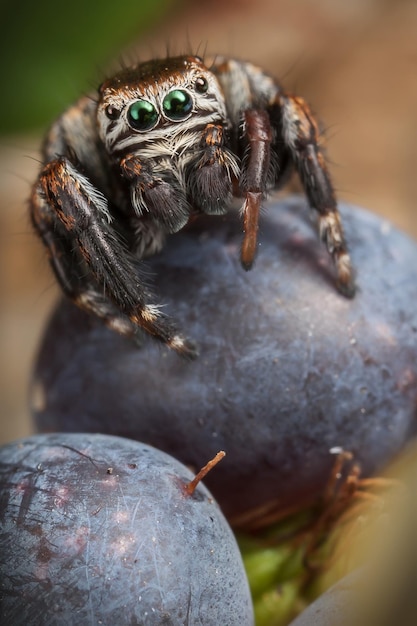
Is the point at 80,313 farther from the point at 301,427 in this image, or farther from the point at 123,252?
the point at 301,427

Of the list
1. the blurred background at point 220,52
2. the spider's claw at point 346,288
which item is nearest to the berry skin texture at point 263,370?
the spider's claw at point 346,288

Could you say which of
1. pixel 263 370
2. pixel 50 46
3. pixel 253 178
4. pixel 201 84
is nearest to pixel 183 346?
pixel 263 370

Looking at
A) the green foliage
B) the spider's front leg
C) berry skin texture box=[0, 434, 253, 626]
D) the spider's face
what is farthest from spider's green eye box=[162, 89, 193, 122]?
the green foliage

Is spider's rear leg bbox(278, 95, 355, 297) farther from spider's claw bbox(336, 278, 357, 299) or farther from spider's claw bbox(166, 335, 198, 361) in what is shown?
spider's claw bbox(166, 335, 198, 361)

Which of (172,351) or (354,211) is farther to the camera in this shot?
(354,211)

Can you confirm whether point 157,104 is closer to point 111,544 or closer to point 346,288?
point 346,288

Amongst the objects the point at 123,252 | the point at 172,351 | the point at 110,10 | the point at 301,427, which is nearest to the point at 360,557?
the point at 301,427

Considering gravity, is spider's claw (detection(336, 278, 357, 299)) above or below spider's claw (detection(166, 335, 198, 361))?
above

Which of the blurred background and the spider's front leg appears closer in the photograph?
the spider's front leg
